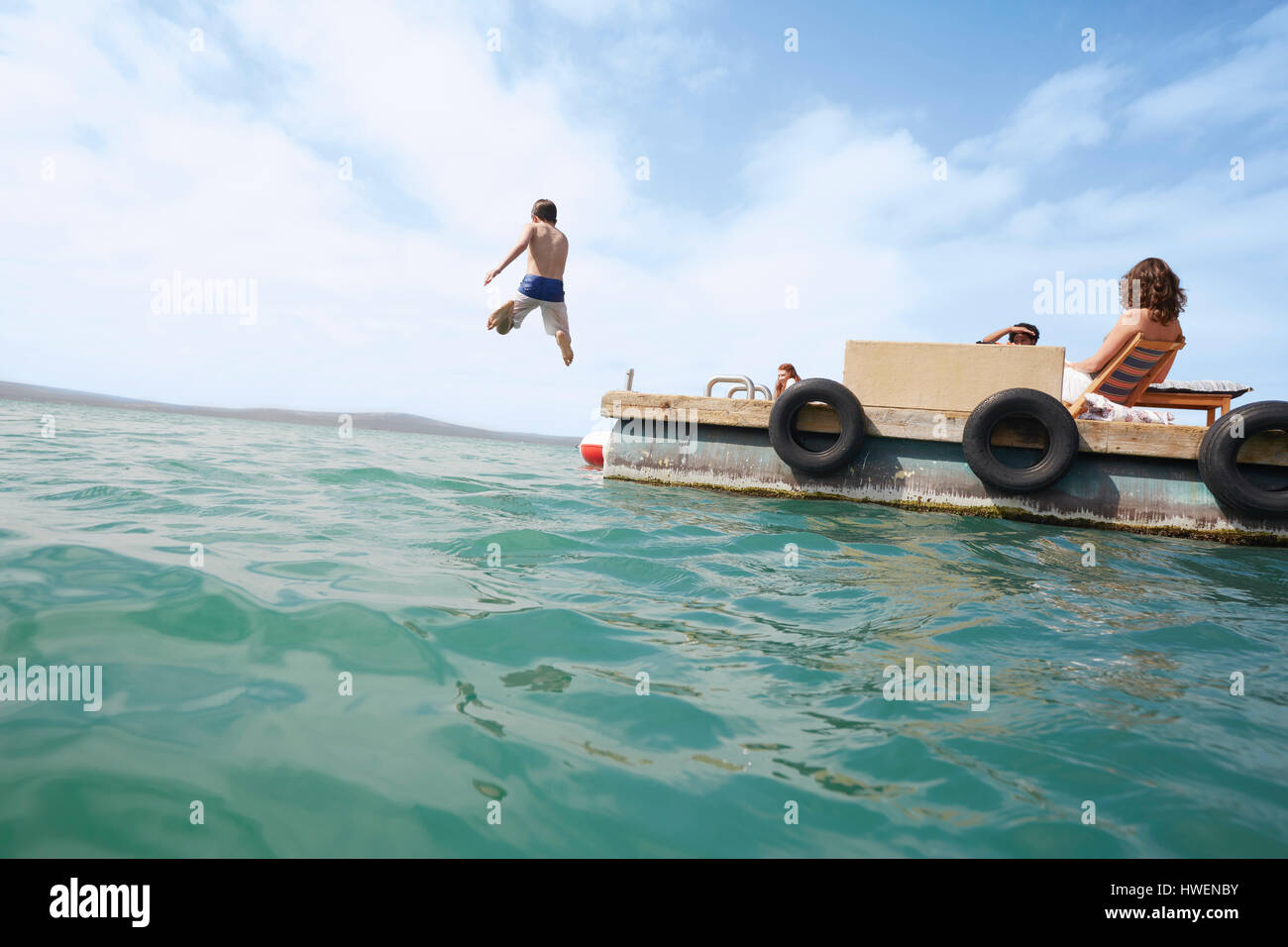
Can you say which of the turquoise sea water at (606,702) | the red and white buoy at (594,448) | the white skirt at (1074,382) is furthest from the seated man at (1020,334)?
the red and white buoy at (594,448)

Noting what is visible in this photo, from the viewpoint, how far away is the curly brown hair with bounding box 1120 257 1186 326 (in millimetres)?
6727

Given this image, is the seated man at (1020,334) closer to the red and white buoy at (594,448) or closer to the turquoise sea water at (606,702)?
the turquoise sea water at (606,702)

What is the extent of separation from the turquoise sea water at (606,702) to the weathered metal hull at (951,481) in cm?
199

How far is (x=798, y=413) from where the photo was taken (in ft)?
27.5

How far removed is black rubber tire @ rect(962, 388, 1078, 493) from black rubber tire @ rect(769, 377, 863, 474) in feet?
3.99

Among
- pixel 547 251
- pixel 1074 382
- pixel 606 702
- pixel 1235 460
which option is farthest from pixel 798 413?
pixel 606 702

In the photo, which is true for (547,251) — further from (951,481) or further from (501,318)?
(951,481)

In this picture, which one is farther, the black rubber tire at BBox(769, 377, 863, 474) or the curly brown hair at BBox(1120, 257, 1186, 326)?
the black rubber tire at BBox(769, 377, 863, 474)

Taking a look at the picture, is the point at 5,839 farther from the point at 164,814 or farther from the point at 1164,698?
the point at 1164,698

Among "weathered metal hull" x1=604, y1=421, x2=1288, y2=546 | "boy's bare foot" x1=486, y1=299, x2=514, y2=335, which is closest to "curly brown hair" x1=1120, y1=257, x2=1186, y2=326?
"weathered metal hull" x1=604, y1=421, x2=1288, y2=546

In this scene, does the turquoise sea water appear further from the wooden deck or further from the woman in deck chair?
the woman in deck chair

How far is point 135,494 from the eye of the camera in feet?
20.0

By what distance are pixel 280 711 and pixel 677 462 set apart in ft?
23.8
